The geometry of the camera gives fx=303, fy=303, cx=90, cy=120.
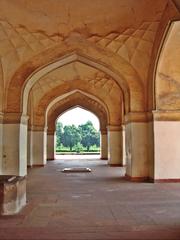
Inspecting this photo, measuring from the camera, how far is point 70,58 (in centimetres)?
1037

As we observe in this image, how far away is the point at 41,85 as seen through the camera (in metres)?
15.0

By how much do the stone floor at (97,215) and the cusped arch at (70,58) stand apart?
3.20m

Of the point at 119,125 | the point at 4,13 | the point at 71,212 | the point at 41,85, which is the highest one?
the point at 4,13

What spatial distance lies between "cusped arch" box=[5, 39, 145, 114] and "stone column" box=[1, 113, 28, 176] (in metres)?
0.37

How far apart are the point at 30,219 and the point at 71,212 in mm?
829

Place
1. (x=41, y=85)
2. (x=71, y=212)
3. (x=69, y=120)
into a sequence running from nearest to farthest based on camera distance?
(x=71, y=212) → (x=41, y=85) → (x=69, y=120)

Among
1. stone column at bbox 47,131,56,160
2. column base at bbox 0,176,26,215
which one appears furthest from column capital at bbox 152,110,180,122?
stone column at bbox 47,131,56,160

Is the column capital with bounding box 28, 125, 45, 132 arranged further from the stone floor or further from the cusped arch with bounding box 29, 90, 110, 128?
the stone floor

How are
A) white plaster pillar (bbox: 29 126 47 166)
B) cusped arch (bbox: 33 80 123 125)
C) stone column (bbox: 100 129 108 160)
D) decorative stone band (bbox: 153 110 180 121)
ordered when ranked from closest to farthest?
decorative stone band (bbox: 153 110 180 121)
cusped arch (bbox: 33 80 123 125)
white plaster pillar (bbox: 29 126 47 166)
stone column (bbox: 100 129 108 160)

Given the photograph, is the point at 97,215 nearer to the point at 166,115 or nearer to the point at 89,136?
the point at 166,115

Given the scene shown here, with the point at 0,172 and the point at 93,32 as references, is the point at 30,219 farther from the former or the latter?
the point at 93,32

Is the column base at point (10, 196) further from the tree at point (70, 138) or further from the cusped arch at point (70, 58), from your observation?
the tree at point (70, 138)

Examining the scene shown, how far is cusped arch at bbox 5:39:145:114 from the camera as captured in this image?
998 centimetres

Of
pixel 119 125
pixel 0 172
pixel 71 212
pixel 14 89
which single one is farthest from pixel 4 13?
pixel 119 125
